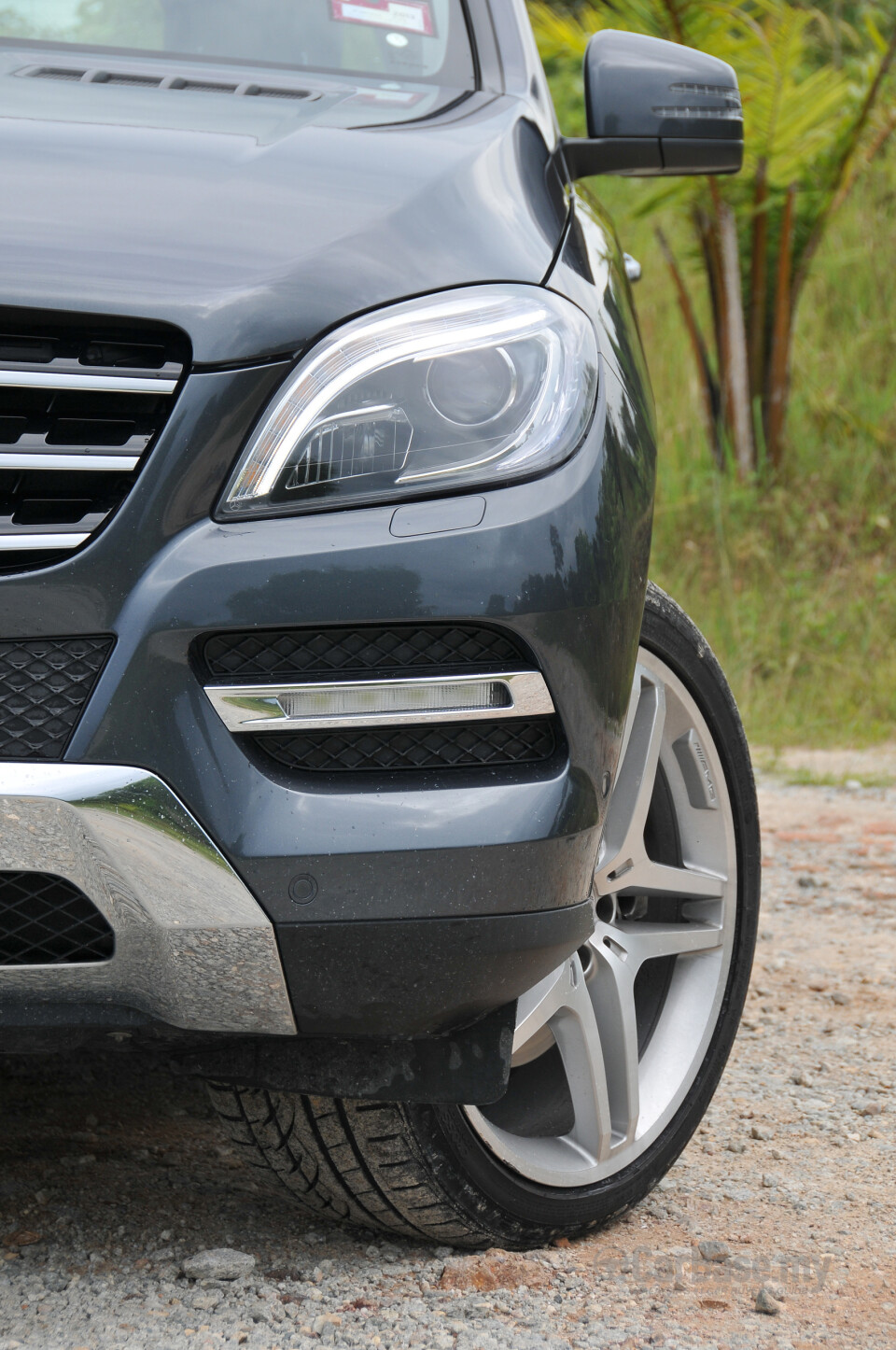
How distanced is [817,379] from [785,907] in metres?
4.66

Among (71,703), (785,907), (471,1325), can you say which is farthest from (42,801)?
(785,907)

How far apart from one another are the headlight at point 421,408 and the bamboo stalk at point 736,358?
5.58 metres

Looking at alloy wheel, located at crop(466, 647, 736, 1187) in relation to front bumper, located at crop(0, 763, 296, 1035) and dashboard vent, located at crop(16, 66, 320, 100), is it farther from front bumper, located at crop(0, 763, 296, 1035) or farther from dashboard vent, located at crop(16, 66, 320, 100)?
dashboard vent, located at crop(16, 66, 320, 100)

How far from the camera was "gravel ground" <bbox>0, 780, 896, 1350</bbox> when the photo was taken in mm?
1553

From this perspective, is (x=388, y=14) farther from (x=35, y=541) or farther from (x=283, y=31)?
(x=35, y=541)

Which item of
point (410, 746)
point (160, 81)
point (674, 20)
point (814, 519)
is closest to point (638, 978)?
point (410, 746)

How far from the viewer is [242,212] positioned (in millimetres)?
1354

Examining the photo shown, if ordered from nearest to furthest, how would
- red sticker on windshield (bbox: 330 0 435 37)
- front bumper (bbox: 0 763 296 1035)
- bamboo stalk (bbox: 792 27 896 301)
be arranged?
front bumper (bbox: 0 763 296 1035), red sticker on windshield (bbox: 330 0 435 37), bamboo stalk (bbox: 792 27 896 301)

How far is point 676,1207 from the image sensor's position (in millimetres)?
1903

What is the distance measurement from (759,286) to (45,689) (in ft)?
20.2

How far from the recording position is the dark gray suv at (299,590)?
126 centimetres

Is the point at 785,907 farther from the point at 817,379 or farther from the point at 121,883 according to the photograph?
the point at 817,379

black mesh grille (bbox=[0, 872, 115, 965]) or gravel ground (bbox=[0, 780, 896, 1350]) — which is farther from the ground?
black mesh grille (bbox=[0, 872, 115, 965])

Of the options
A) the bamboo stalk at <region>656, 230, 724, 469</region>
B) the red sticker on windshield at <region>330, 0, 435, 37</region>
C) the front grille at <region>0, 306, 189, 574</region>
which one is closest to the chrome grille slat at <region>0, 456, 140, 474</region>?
the front grille at <region>0, 306, 189, 574</region>
